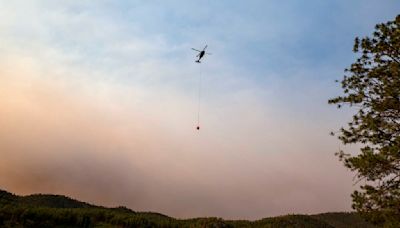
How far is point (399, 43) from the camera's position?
2302 cm

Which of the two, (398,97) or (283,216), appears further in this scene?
(283,216)

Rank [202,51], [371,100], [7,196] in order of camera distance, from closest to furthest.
Result: [371,100] → [202,51] → [7,196]

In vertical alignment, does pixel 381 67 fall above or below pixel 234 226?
above

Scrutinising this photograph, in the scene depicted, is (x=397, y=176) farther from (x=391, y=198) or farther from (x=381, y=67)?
(x=381, y=67)

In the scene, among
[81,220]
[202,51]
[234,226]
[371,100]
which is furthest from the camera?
[234,226]

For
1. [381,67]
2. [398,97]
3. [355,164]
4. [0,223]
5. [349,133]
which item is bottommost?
[0,223]

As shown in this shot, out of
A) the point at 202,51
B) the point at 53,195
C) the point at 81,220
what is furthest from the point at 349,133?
the point at 53,195

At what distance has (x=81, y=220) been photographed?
4062 centimetres

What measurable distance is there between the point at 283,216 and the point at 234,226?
18.5m

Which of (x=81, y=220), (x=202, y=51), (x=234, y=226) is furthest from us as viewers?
(x=234, y=226)

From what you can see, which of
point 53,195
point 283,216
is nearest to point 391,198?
point 283,216

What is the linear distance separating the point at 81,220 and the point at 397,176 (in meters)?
28.3

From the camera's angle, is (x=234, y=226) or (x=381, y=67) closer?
(x=381, y=67)

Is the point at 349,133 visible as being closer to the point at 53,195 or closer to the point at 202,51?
the point at 202,51
